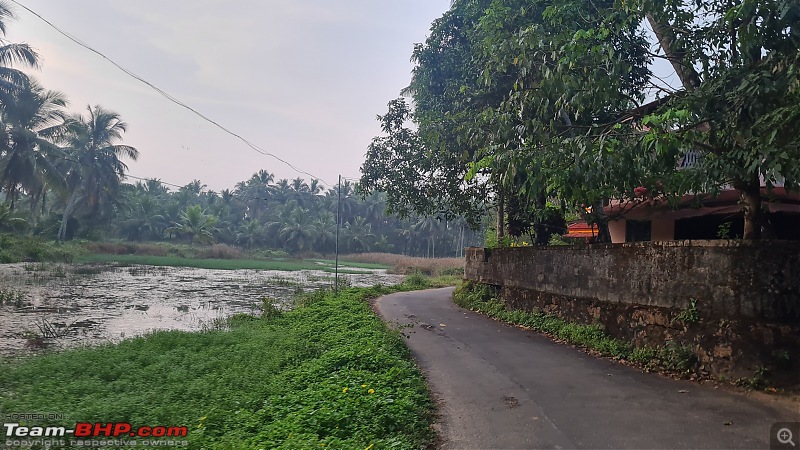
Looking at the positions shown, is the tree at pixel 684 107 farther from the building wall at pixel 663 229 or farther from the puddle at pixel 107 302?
the puddle at pixel 107 302

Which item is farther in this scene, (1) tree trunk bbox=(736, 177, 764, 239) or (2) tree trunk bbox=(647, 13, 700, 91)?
(2) tree trunk bbox=(647, 13, 700, 91)

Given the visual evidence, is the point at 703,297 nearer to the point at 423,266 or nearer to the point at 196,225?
the point at 423,266

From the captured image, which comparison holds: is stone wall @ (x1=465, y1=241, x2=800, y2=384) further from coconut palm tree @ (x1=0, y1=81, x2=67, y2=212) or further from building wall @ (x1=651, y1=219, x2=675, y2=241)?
coconut palm tree @ (x1=0, y1=81, x2=67, y2=212)

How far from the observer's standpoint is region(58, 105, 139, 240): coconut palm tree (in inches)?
1575

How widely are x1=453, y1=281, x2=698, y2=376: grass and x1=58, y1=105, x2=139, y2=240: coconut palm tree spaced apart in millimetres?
39249

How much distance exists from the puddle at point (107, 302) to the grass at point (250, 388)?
118 inches

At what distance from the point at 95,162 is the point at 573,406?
46.5m

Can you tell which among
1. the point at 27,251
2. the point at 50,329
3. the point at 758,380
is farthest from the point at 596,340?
the point at 27,251

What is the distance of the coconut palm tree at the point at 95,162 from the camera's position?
4000cm

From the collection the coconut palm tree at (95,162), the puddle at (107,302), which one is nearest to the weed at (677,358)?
the puddle at (107,302)

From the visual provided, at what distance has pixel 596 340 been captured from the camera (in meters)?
8.15

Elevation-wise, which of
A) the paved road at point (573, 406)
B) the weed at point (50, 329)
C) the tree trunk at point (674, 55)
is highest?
the tree trunk at point (674, 55)

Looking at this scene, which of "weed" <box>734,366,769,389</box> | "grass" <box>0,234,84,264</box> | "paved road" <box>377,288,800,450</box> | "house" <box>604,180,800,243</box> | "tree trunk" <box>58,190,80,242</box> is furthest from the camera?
"tree trunk" <box>58,190,80,242</box>

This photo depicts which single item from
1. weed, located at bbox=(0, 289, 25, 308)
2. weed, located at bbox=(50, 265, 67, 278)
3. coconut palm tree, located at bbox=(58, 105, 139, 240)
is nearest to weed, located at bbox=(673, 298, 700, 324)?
weed, located at bbox=(0, 289, 25, 308)
